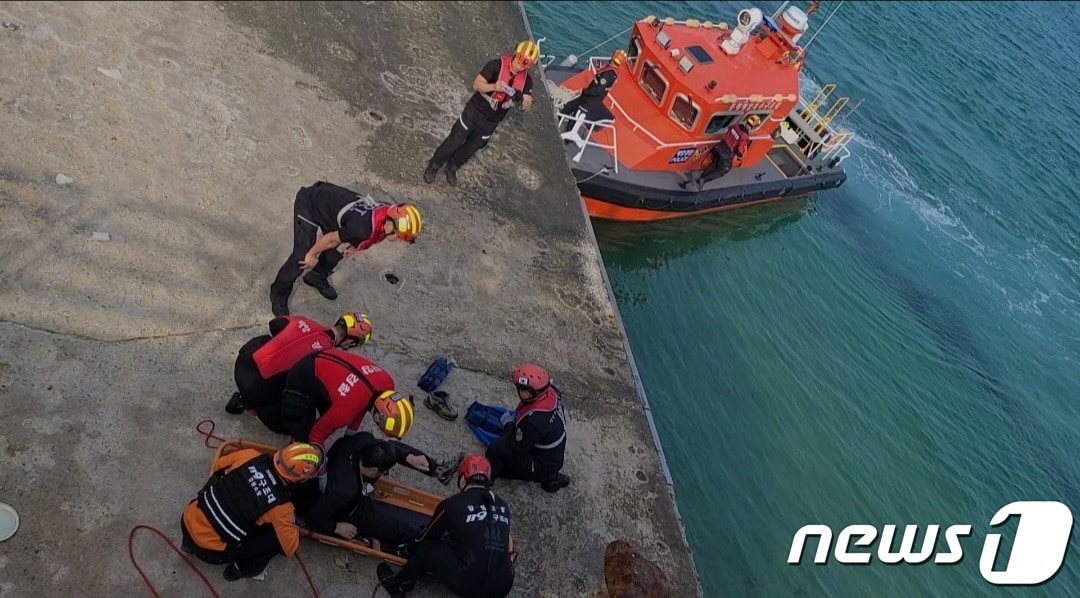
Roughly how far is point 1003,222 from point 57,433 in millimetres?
18378

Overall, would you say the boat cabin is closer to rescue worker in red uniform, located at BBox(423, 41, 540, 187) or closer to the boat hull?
the boat hull

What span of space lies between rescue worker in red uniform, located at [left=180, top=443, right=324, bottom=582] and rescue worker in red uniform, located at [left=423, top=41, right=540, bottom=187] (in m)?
4.26

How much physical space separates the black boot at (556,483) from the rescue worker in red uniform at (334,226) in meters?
2.10

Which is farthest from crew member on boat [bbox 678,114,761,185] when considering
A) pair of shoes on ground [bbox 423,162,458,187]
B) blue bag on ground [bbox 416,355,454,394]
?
blue bag on ground [bbox 416,355,454,394]

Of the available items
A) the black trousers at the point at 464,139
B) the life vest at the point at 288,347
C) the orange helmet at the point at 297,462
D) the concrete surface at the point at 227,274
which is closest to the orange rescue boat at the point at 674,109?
the concrete surface at the point at 227,274

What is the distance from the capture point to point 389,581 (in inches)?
184

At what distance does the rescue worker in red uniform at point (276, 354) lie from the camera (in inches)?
183

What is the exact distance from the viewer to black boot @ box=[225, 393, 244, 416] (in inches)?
200

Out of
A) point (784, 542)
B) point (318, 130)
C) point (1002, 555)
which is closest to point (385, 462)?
point (318, 130)

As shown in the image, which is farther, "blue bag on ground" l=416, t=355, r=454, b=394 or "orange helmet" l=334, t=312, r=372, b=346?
"blue bag on ground" l=416, t=355, r=454, b=394

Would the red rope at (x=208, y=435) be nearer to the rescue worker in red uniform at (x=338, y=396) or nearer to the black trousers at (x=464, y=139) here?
the rescue worker in red uniform at (x=338, y=396)

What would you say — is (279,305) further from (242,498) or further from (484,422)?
(242,498)

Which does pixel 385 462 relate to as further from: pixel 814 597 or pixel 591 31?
pixel 591 31

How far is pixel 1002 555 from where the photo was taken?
9.55 m
